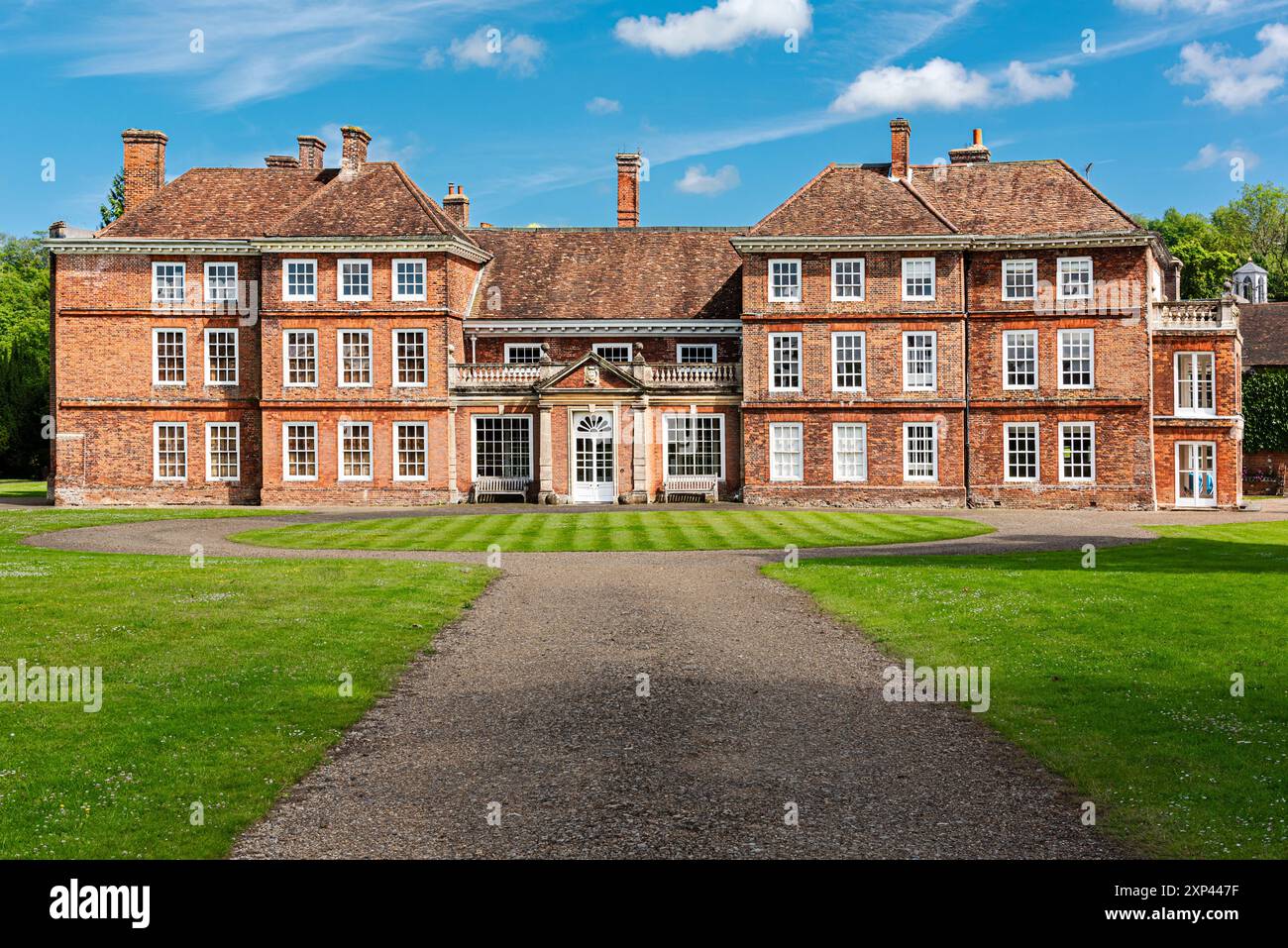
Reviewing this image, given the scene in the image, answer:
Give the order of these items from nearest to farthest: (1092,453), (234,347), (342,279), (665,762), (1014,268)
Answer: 1. (665,762)
2. (1092,453)
3. (1014,268)
4. (342,279)
5. (234,347)

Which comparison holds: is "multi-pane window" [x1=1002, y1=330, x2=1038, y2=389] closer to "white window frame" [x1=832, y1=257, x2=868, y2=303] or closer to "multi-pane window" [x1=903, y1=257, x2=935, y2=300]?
"multi-pane window" [x1=903, y1=257, x2=935, y2=300]

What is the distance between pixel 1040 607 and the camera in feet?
53.1

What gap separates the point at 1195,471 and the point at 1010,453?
672 cm

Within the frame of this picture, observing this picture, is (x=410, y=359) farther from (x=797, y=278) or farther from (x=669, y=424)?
(x=797, y=278)

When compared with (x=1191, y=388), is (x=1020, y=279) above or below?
above

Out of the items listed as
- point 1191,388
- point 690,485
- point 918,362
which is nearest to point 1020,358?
point 918,362

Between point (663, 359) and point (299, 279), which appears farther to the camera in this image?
point (663, 359)

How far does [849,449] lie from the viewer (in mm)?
43000

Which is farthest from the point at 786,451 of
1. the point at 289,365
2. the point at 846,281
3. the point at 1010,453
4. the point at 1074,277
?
the point at 289,365

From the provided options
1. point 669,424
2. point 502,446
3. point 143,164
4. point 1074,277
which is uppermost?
point 143,164

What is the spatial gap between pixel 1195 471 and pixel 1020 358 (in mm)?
7498

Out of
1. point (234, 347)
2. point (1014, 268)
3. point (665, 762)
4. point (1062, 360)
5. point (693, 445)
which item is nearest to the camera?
point (665, 762)

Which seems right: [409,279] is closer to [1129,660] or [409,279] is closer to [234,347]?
[234,347]
